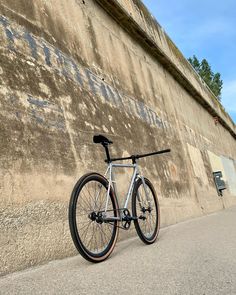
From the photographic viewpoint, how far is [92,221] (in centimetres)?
314

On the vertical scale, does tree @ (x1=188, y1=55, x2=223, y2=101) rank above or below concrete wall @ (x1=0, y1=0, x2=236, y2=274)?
above

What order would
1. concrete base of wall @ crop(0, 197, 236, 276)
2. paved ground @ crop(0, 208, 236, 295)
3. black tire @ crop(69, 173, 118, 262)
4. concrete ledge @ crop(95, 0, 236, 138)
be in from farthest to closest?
concrete ledge @ crop(95, 0, 236, 138)
black tire @ crop(69, 173, 118, 262)
concrete base of wall @ crop(0, 197, 236, 276)
paved ground @ crop(0, 208, 236, 295)

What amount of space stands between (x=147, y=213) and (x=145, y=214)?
0.05 meters

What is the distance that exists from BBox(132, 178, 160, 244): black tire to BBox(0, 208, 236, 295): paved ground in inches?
11.8

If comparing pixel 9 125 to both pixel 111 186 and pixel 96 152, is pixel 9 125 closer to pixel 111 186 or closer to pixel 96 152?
pixel 111 186

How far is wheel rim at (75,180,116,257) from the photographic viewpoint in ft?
9.73

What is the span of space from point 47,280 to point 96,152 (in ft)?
6.58

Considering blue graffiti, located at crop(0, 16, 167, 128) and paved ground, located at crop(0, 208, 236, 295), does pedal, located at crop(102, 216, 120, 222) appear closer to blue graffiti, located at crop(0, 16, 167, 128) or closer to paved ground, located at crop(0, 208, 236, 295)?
paved ground, located at crop(0, 208, 236, 295)

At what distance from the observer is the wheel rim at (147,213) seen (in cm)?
385

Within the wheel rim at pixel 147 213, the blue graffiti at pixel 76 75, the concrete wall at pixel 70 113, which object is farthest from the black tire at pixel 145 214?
the blue graffiti at pixel 76 75

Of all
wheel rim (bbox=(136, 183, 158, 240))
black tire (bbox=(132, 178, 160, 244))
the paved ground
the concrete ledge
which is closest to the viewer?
the paved ground

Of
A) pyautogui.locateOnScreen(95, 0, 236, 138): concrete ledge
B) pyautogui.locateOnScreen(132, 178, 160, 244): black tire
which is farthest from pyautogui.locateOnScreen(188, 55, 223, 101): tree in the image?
pyautogui.locateOnScreen(132, 178, 160, 244): black tire

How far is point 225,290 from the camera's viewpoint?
2.03 m

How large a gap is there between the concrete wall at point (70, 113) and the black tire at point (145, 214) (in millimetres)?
558
